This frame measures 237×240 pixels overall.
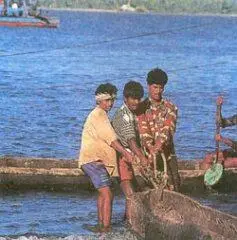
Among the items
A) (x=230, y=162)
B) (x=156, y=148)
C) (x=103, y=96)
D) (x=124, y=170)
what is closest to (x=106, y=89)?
(x=103, y=96)

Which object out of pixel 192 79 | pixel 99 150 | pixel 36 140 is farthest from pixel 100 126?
pixel 192 79

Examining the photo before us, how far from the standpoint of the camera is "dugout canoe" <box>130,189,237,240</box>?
8.58m

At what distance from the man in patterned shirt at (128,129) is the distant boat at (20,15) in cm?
7252

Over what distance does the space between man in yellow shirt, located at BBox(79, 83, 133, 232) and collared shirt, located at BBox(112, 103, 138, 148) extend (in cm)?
16

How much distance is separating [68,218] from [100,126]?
116 inches

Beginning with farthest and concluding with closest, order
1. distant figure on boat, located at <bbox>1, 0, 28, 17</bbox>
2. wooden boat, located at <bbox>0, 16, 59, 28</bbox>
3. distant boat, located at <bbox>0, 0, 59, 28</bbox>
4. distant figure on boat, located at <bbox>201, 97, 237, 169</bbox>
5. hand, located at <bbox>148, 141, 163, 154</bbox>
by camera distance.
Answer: wooden boat, located at <bbox>0, 16, 59, 28</bbox>, distant boat, located at <bbox>0, 0, 59, 28</bbox>, distant figure on boat, located at <bbox>1, 0, 28, 17</bbox>, distant figure on boat, located at <bbox>201, 97, 237, 169</bbox>, hand, located at <bbox>148, 141, 163, 154</bbox>

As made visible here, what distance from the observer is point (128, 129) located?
932 cm

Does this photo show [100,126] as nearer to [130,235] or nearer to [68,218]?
[130,235]

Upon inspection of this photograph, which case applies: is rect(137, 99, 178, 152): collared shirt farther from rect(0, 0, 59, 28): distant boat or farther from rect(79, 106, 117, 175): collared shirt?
rect(0, 0, 59, 28): distant boat

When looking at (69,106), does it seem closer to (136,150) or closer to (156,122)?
(156,122)

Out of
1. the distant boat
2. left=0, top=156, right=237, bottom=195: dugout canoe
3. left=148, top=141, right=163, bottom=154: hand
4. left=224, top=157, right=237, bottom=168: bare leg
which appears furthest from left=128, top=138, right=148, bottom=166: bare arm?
the distant boat

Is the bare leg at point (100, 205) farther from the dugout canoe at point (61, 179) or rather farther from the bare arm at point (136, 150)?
the dugout canoe at point (61, 179)

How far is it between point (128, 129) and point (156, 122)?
1.12 feet

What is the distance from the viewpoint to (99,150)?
30.8 feet
